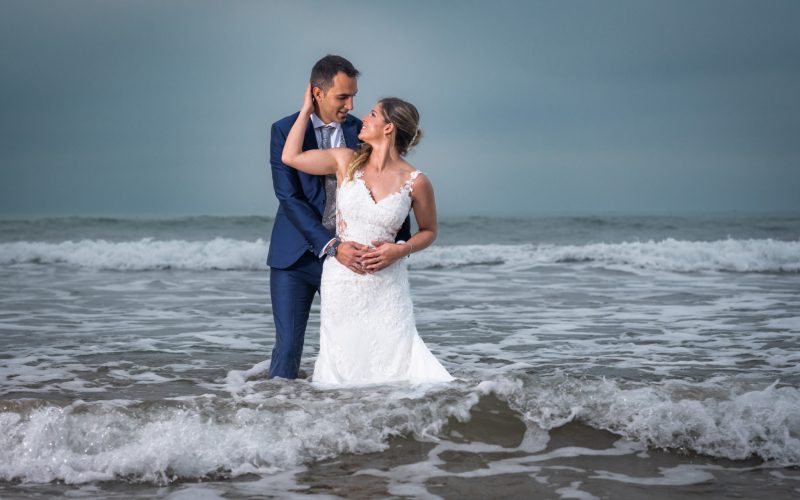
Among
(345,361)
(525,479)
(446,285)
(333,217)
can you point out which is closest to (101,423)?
(345,361)

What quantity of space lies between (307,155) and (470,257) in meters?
15.6

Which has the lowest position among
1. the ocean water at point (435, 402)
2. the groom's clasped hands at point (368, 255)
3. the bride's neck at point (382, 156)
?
the ocean water at point (435, 402)

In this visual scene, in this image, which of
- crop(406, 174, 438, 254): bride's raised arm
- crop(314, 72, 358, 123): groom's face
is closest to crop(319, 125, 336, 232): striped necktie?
crop(314, 72, 358, 123): groom's face

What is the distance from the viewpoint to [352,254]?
4.67 meters

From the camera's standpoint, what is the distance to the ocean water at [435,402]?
392cm

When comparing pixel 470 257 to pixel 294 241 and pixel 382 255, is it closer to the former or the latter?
pixel 294 241

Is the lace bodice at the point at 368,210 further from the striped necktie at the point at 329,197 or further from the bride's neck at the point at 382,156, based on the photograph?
the striped necktie at the point at 329,197

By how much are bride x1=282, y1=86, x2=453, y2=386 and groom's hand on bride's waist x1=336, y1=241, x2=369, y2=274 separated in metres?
0.02

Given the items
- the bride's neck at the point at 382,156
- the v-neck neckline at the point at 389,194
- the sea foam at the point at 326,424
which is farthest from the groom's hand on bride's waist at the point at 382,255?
the sea foam at the point at 326,424

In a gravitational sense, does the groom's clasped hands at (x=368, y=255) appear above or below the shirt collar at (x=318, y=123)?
below

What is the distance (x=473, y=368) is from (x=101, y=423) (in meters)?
2.92

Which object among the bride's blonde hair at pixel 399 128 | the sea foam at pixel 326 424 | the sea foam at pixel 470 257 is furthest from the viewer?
the sea foam at pixel 470 257

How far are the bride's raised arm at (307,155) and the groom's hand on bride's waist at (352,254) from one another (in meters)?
0.42

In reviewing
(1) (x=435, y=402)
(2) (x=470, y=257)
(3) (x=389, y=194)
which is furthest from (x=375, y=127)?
(2) (x=470, y=257)
